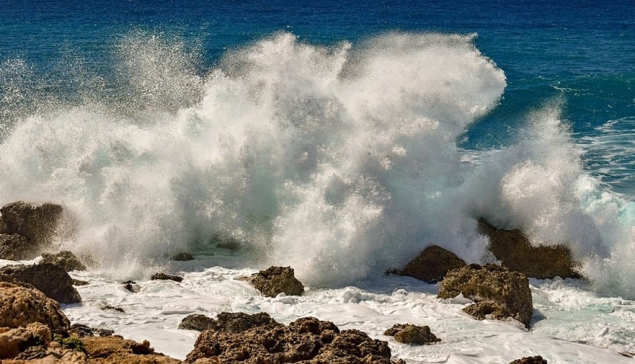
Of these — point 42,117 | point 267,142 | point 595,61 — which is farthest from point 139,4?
point 267,142

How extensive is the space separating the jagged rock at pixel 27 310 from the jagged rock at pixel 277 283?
5.03m

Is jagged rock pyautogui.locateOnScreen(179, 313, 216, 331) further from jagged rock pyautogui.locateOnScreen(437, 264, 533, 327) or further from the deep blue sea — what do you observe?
jagged rock pyautogui.locateOnScreen(437, 264, 533, 327)

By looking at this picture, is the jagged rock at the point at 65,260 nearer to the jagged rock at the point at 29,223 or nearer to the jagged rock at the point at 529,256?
the jagged rock at the point at 29,223

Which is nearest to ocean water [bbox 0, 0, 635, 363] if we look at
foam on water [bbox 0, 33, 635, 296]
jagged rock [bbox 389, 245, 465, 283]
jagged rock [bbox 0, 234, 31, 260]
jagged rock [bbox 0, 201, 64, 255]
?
foam on water [bbox 0, 33, 635, 296]

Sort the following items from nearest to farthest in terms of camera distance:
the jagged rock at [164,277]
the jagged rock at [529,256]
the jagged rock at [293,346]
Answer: the jagged rock at [293,346], the jagged rock at [164,277], the jagged rock at [529,256]

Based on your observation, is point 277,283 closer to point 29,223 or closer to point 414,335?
point 414,335

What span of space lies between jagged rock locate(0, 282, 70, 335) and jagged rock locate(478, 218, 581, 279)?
892 centimetres

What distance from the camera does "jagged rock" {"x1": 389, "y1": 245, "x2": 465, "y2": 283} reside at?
45.6 ft

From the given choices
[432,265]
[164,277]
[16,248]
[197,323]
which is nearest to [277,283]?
[164,277]

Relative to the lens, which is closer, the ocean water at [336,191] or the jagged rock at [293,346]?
the jagged rock at [293,346]

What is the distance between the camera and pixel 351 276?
1385 centimetres

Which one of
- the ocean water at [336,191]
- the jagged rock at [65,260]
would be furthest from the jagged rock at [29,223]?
the jagged rock at [65,260]

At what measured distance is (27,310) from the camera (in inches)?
292

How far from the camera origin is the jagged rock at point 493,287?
477 inches
